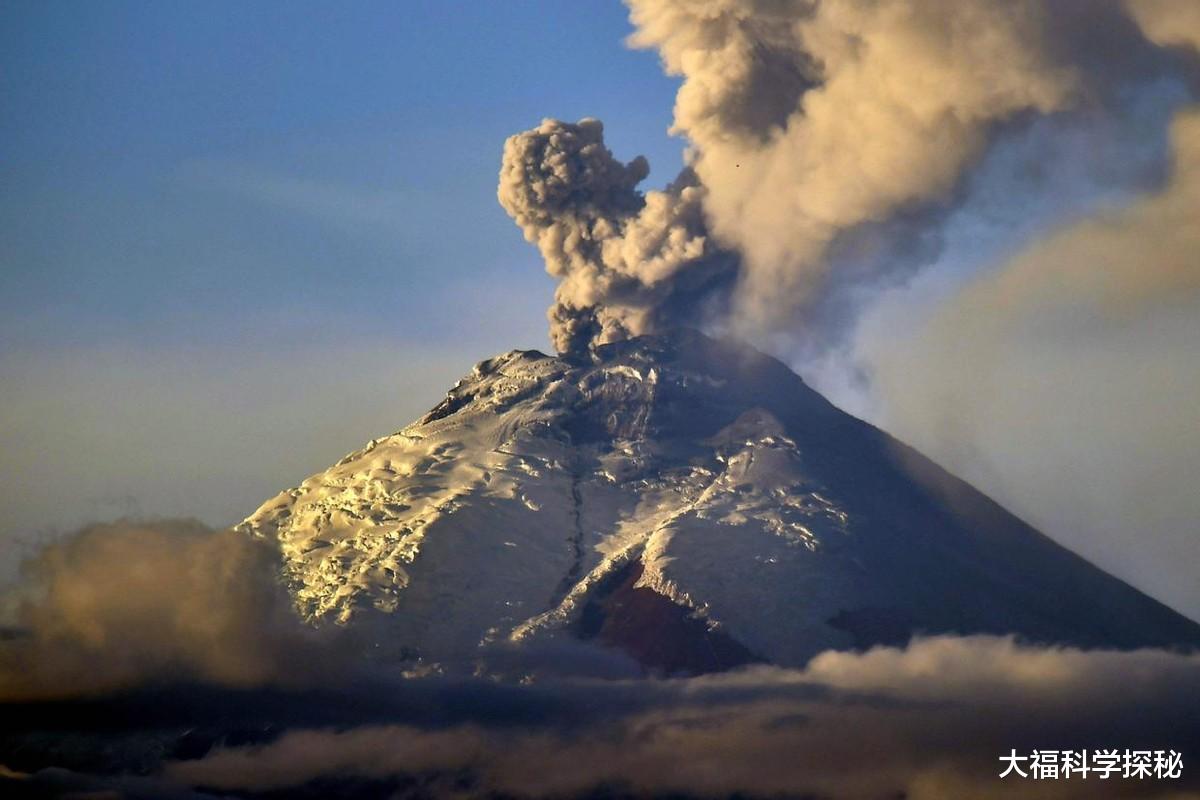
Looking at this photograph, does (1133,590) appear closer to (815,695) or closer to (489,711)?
(815,695)

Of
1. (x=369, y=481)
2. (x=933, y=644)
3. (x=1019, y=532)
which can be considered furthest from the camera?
(x=1019, y=532)

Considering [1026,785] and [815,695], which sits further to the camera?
[815,695]

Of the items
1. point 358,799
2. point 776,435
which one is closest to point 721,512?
point 776,435

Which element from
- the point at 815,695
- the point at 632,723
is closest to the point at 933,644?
the point at 815,695

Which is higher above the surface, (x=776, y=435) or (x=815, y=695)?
(x=776, y=435)

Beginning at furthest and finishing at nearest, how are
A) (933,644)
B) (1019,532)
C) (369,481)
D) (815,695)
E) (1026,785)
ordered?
(1019,532) → (369,481) → (933,644) → (815,695) → (1026,785)

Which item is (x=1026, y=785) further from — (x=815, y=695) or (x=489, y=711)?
(x=489, y=711)

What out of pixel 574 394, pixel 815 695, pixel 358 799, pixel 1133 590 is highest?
pixel 574 394
